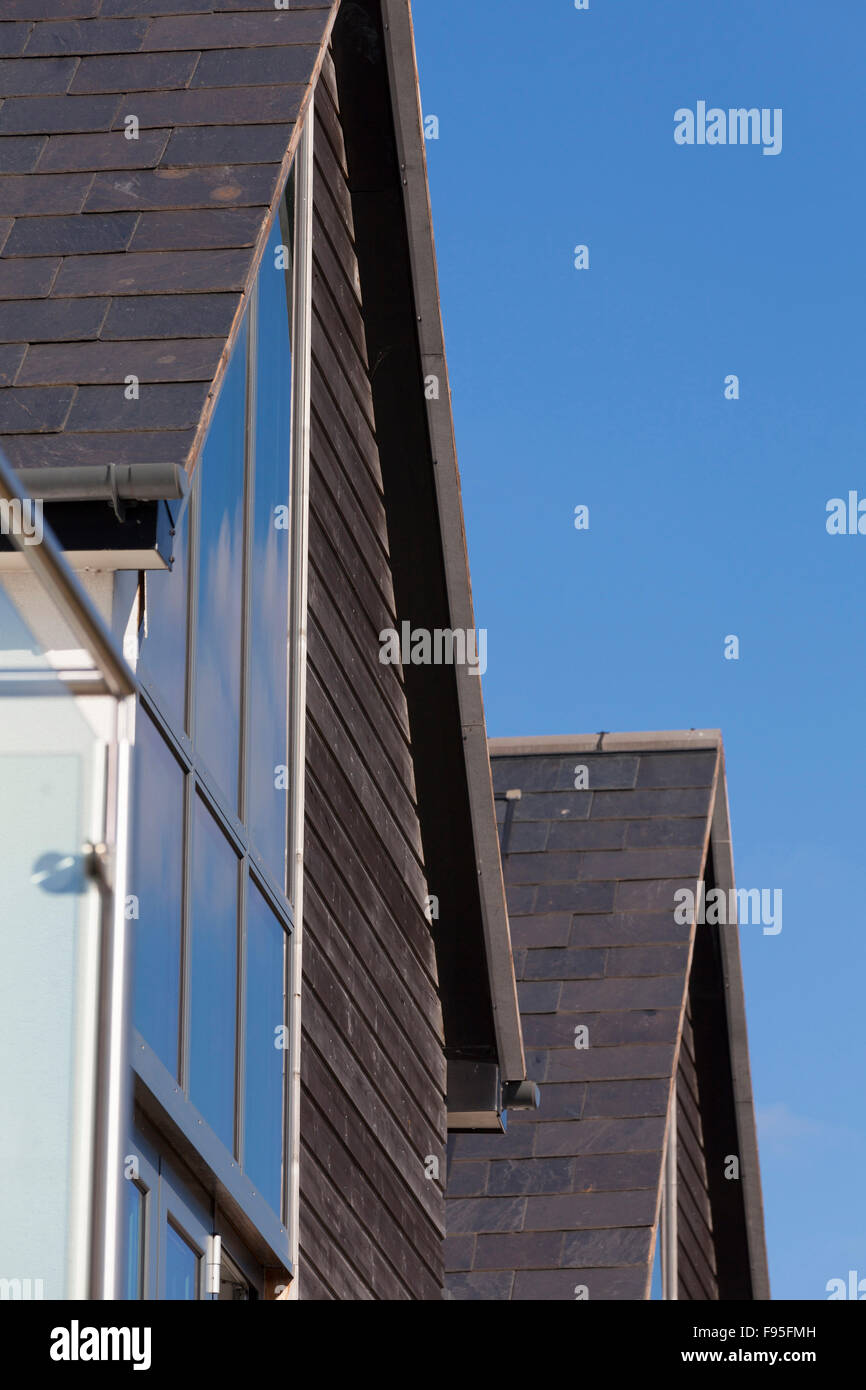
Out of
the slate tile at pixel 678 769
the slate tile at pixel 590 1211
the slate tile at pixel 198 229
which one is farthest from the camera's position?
the slate tile at pixel 678 769

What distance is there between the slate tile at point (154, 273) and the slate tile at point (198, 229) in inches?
1.2

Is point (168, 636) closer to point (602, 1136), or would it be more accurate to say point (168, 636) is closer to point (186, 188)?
point (186, 188)

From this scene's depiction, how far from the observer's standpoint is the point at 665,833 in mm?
13531

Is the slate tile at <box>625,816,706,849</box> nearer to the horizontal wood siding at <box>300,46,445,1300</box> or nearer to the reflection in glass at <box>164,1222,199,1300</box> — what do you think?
the horizontal wood siding at <box>300,46,445,1300</box>

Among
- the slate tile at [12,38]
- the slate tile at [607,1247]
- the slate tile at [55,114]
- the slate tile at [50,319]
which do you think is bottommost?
the slate tile at [607,1247]

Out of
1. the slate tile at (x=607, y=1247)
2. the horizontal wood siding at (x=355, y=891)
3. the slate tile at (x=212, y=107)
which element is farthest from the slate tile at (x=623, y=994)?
the slate tile at (x=212, y=107)

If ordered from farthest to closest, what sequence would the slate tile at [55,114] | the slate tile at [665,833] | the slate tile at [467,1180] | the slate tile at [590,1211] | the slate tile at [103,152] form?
1. the slate tile at [665,833]
2. the slate tile at [467,1180]
3. the slate tile at [590,1211]
4. the slate tile at [55,114]
5. the slate tile at [103,152]

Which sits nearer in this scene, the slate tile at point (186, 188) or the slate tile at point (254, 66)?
the slate tile at point (186, 188)

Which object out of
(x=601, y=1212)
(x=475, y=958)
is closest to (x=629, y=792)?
(x=601, y=1212)

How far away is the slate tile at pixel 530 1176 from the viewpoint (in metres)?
11.7

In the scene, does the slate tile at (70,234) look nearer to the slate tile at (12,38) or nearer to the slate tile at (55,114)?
the slate tile at (55,114)

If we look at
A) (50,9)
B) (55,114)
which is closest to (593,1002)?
(50,9)

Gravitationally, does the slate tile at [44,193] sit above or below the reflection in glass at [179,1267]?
above
